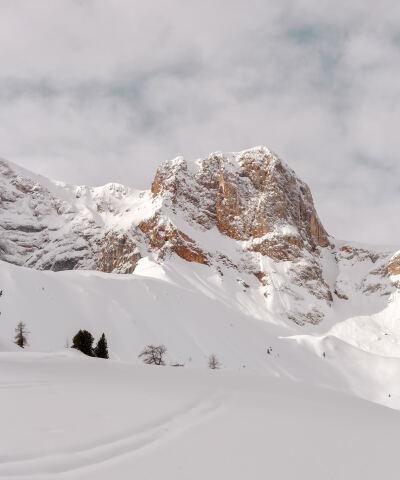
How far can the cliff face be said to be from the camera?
506 ft

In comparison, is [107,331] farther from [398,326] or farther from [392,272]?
[392,272]

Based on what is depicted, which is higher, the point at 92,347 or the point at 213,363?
the point at 92,347

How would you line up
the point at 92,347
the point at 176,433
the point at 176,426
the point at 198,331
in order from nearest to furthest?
the point at 176,433, the point at 176,426, the point at 92,347, the point at 198,331

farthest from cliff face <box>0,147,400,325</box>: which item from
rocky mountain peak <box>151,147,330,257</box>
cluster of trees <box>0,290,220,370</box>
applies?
cluster of trees <box>0,290,220,370</box>

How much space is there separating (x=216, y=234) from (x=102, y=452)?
575 ft

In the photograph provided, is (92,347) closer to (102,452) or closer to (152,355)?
(152,355)

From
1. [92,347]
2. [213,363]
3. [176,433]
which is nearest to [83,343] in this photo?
[92,347]

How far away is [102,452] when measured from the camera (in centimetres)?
387

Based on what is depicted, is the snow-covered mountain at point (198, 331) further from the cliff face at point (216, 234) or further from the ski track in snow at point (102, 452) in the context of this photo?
the cliff face at point (216, 234)

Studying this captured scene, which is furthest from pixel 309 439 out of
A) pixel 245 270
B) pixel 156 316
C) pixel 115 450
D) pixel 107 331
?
pixel 245 270

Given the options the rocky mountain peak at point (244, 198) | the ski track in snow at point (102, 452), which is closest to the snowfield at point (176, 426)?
the ski track in snow at point (102, 452)

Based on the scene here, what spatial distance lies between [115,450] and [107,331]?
6471cm

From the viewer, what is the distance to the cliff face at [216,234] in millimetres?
154125

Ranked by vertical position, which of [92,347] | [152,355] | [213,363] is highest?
[92,347]
